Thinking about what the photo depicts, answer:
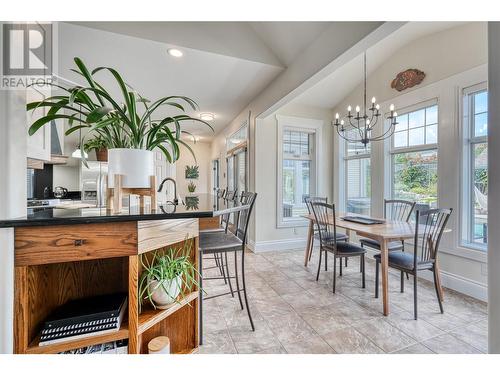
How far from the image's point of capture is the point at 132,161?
3.99ft

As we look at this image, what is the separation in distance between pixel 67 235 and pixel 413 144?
3968 mm

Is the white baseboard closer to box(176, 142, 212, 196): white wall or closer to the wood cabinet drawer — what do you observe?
the wood cabinet drawer

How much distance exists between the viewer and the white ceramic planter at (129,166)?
121 cm

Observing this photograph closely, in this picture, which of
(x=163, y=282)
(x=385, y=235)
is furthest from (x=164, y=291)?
(x=385, y=235)

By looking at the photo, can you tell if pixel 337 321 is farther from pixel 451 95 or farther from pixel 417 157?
pixel 451 95

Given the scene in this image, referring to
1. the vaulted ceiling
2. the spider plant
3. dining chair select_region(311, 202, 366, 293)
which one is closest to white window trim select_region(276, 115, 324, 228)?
the vaulted ceiling

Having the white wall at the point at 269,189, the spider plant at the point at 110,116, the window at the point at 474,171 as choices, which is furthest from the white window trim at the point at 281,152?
the spider plant at the point at 110,116

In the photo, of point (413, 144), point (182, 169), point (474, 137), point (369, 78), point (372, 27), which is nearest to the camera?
point (372, 27)

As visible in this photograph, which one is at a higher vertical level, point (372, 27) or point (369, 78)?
point (369, 78)

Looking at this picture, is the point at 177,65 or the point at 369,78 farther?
the point at 369,78
